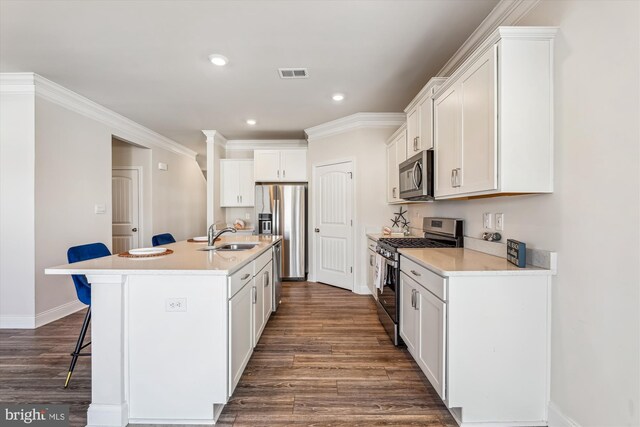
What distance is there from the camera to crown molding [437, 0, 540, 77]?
176 centimetres

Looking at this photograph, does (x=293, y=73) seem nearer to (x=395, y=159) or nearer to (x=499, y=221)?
(x=395, y=159)

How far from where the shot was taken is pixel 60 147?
3.25 m

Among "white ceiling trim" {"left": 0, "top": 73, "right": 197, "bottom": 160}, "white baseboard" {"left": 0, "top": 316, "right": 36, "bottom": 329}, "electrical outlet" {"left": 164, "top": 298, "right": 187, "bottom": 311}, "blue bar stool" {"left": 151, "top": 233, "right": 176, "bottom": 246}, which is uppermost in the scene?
"white ceiling trim" {"left": 0, "top": 73, "right": 197, "bottom": 160}

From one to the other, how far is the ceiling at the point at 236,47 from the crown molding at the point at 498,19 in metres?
0.06

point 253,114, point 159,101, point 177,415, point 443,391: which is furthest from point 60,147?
point 443,391

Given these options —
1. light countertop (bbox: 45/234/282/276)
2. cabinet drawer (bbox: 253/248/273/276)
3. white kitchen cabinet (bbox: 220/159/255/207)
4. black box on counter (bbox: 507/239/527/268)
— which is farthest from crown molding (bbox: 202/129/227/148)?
black box on counter (bbox: 507/239/527/268)

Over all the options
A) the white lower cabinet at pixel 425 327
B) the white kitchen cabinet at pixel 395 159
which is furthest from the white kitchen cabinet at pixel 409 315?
the white kitchen cabinet at pixel 395 159

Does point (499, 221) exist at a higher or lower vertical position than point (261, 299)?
higher

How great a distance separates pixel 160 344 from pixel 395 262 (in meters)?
1.77

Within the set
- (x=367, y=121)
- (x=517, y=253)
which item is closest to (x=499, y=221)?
(x=517, y=253)

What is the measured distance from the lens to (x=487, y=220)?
84.7 inches

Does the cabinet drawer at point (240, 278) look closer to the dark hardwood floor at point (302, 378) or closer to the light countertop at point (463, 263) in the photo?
the dark hardwood floor at point (302, 378)

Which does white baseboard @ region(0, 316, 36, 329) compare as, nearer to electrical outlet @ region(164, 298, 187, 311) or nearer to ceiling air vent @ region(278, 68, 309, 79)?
electrical outlet @ region(164, 298, 187, 311)

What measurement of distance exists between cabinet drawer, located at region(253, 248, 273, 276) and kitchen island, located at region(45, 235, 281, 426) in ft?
2.23
